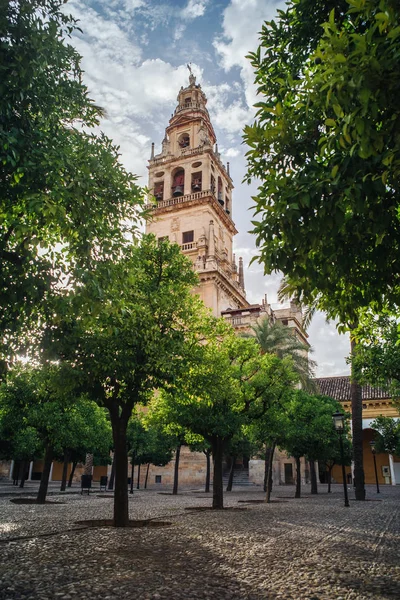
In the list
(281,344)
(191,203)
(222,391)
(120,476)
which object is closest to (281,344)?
(281,344)

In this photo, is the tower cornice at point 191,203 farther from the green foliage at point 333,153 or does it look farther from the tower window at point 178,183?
the green foliage at point 333,153

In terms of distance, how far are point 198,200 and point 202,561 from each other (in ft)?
139

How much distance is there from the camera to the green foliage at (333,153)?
3.93 meters

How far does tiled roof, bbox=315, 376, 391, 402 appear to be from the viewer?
48.7 metres

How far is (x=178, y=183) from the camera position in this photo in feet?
170

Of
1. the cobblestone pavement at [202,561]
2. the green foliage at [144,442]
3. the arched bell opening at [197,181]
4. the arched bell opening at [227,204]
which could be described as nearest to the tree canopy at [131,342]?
the cobblestone pavement at [202,561]

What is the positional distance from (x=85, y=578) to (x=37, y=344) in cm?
554

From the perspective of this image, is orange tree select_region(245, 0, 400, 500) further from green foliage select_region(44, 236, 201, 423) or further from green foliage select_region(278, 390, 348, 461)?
green foliage select_region(278, 390, 348, 461)

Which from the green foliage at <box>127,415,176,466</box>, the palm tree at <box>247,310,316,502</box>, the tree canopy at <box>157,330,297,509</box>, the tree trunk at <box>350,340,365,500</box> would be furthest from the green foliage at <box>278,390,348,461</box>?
the green foliage at <box>127,415,176,466</box>

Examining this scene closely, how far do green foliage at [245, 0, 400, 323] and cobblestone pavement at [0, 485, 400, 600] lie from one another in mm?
3870

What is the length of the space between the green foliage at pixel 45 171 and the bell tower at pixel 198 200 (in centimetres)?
3331

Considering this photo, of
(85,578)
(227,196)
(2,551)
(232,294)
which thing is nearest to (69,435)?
(2,551)

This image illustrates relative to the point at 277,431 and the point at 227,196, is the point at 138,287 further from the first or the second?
the point at 227,196

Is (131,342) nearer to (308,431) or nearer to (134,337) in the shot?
(134,337)
